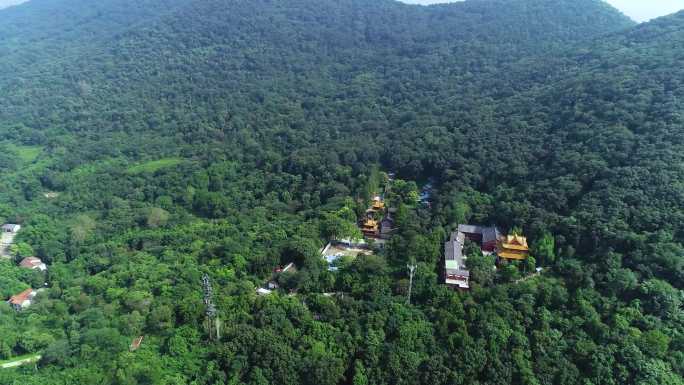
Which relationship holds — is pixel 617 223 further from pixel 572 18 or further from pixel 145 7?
pixel 145 7

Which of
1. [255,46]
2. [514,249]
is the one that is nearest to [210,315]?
[514,249]

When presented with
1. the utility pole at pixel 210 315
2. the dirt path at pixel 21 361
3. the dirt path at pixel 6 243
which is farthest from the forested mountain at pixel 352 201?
the dirt path at pixel 6 243

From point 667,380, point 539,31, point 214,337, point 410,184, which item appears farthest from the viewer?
point 539,31

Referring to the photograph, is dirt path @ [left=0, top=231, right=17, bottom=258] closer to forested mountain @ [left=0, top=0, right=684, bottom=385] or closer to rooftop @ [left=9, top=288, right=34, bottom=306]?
forested mountain @ [left=0, top=0, right=684, bottom=385]

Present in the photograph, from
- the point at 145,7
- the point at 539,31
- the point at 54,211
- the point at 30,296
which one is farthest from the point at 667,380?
the point at 145,7

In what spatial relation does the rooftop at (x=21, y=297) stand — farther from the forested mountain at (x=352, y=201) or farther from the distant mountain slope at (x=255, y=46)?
the distant mountain slope at (x=255, y=46)

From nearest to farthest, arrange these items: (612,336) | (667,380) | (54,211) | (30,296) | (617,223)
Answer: (667,380) → (612,336) → (617,223) → (30,296) → (54,211)

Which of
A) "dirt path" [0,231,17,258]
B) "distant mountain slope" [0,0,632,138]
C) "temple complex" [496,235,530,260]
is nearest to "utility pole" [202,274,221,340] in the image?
"temple complex" [496,235,530,260]

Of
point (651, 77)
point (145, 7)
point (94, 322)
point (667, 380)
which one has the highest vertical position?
point (145, 7)
